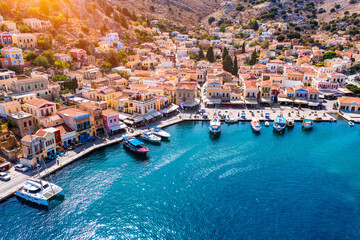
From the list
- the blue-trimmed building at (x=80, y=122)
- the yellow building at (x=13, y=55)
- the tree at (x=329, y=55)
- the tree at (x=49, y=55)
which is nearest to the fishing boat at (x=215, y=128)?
the blue-trimmed building at (x=80, y=122)

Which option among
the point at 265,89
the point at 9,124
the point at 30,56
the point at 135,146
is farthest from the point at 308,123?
the point at 30,56

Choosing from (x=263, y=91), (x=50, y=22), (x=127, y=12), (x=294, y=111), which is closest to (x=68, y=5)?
(x=50, y=22)

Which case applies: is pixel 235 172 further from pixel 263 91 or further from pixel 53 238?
pixel 263 91

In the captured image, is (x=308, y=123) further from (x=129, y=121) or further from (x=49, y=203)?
(x=49, y=203)

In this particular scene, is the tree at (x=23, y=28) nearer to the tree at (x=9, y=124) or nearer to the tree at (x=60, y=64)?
the tree at (x=60, y=64)

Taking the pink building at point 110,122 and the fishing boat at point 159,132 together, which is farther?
the fishing boat at point 159,132

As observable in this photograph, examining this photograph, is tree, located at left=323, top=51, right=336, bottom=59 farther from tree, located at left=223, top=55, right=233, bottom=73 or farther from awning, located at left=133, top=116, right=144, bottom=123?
awning, located at left=133, top=116, right=144, bottom=123
